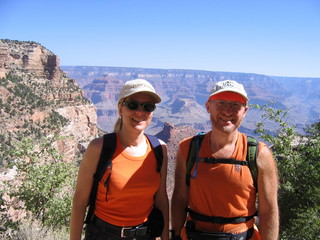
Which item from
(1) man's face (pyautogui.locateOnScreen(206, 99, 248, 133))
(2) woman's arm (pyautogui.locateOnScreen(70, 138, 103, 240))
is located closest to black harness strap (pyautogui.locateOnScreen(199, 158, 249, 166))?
(1) man's face (pyautogui.locateOnScreen(206, 99, 248, 133))

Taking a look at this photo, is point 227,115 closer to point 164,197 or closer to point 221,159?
point 221,159

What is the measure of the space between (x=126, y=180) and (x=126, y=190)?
10 cm

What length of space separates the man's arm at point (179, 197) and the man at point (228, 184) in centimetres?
9

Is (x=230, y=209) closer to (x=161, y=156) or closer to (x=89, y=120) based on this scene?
(x=161, y=156)

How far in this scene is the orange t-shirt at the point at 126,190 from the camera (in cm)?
281

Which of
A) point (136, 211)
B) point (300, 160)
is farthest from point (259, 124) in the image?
point (136, 211)

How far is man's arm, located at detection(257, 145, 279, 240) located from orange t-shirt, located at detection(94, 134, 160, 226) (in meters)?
1.12

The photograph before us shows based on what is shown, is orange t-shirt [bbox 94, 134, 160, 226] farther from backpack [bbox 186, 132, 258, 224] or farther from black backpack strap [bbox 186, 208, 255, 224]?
black backpack strap [bbox 186, 208, 255, 224]

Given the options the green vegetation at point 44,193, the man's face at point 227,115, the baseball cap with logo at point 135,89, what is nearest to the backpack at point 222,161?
the man's face at point 227,115

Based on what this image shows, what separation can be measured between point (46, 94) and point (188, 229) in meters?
42.7

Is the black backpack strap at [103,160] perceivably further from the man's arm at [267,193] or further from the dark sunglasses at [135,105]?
the man's arm at [267,193]

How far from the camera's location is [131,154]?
2963 mm

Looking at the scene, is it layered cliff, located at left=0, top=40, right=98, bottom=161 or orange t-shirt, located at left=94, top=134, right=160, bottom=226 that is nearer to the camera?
orange t-shirt, located at left=94, top=134, right=160, bottom=226

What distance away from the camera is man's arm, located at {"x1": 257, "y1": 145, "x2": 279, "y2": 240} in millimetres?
2793
